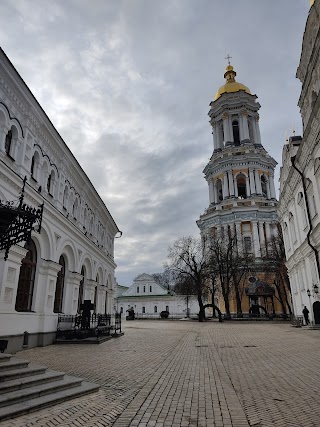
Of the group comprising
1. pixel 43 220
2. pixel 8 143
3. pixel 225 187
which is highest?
pixel 225 187

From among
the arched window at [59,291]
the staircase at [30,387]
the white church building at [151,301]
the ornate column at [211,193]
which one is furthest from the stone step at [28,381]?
the white church building at [151,301]

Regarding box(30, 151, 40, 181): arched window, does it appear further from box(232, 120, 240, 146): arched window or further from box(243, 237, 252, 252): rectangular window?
box(232, 120, 240, 146): arched window

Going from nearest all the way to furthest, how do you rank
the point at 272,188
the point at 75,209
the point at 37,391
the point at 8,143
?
the point at 37,391 → the point at 8,143 → the point at 75,209 → the point at 272,188

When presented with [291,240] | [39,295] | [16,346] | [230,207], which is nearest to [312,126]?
A: [291,240]

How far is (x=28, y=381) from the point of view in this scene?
663cm

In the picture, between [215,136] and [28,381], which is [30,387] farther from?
[215,136]

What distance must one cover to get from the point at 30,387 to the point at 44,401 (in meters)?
0.76

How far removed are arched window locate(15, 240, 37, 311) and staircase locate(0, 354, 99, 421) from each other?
706cm

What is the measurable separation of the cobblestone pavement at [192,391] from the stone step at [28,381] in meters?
0.85

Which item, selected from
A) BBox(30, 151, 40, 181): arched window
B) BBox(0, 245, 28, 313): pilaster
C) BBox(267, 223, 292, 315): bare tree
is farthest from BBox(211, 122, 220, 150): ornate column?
BBox(0, 245, 28, 313): pilaster

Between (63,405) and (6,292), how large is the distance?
25.0 feet

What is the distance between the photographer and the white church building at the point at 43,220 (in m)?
12.9

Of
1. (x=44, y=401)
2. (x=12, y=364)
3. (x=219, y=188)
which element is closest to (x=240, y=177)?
(x=219, y=188)

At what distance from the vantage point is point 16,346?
13172 mm
